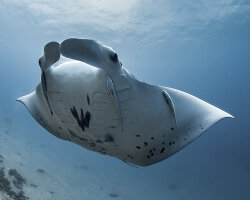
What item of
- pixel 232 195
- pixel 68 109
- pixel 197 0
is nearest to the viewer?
pixel 68 109

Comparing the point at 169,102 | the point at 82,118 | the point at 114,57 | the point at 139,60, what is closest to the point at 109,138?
the point at 82,118

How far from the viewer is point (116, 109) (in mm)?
2674

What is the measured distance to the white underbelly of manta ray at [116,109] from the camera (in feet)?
8.68

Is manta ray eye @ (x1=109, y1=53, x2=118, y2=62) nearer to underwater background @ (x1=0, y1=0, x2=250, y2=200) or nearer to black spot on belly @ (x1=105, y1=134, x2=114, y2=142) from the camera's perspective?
black spot on belly @ (x1=105, y1=134, x2=114, y2=142)

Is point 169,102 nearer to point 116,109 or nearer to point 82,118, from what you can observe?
point 116,109

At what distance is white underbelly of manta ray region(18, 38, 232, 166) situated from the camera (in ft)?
8.68

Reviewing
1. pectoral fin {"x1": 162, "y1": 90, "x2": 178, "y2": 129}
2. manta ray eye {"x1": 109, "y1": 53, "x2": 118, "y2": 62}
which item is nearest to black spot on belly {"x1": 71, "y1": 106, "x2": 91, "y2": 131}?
manta ray eye {"x1": 109, "y1": 53, "x2": 118, "y2": 62}

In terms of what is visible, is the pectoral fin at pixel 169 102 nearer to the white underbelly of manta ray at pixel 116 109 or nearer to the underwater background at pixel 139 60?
the white underbelly of manta ray at pixel 116 109

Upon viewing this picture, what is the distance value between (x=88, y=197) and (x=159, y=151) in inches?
689

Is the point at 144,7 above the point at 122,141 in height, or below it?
above

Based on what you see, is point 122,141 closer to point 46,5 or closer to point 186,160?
point 46,5

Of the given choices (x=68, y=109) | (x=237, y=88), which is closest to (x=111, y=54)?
(x=68, y=109)

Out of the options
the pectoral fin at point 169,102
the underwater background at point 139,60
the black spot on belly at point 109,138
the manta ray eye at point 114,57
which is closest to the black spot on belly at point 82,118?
the black spot on belly at point 109,138

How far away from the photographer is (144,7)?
84.6 ft
